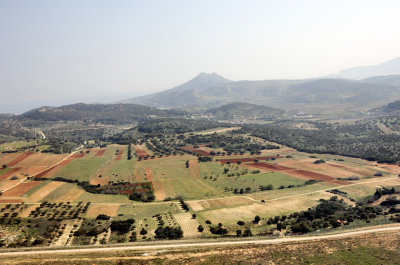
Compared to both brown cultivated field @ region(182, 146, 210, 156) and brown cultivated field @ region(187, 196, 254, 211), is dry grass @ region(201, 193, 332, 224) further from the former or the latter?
brown cultivated field @ region(182, 146, 210, 156)

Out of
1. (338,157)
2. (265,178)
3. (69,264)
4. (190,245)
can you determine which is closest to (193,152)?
(265,178)

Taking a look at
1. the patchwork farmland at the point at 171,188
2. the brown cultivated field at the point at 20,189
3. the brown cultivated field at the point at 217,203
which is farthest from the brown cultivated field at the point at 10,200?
the brown cultivated field at the point at 217,203

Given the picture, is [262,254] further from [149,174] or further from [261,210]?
[149,174]

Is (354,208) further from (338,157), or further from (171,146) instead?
(171,146)

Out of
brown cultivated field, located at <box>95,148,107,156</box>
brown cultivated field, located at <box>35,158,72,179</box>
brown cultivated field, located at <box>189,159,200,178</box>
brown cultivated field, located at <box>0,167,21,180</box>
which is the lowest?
brown cultivated field, located at <box>189,159,200,178</box>

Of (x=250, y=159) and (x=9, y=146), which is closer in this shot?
(x=250, y=159)

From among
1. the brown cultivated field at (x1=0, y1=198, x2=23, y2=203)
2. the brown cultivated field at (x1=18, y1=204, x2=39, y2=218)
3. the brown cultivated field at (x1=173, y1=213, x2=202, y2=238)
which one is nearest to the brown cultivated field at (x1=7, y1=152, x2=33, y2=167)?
the brown cultivated field at (x1=0, y1=198, x2=23, y2=203)
